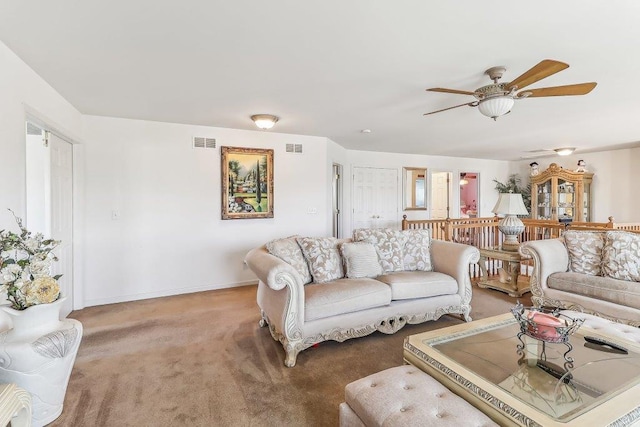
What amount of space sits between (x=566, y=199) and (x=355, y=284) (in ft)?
20.9

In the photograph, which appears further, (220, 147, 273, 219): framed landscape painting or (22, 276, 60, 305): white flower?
(220, 147, 273, 219): framed landscape painting

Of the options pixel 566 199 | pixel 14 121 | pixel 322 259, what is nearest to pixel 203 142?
pixel 14 121

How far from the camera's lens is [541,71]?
2035 mm

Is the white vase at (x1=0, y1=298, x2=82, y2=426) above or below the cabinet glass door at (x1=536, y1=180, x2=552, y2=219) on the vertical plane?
A: below

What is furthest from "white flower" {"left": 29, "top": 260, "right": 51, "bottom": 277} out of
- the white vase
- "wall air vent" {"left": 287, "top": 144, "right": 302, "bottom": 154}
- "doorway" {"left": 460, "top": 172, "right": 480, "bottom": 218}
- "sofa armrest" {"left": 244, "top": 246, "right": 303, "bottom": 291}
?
"doorway" {"left": 460, "top": 172, "right": 480, "bottom": 218}

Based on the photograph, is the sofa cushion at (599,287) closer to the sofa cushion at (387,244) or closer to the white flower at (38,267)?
the sofa cushion at (387,244)

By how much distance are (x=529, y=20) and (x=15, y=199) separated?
345cm

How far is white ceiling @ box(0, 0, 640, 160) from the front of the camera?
5.74ft

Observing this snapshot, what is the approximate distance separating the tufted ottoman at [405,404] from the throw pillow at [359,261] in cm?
145

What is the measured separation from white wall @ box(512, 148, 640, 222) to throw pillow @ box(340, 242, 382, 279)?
20.0 feet

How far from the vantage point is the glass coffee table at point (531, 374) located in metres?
1.30

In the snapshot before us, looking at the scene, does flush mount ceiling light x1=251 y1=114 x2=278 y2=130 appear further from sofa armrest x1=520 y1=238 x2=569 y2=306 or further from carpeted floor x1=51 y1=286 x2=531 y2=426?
sofa armrest x1=520 y1=238 x2=569 y2=306

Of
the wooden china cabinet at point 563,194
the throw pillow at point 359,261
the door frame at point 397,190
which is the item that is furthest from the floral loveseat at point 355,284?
the wooden china cabinet at point 563,194

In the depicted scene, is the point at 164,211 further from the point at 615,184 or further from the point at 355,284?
the point at 615,184
